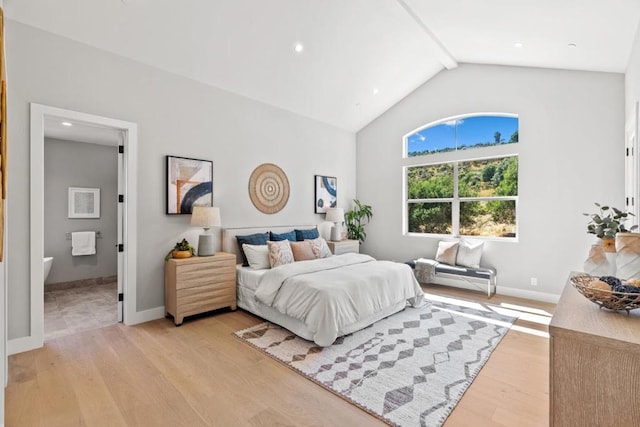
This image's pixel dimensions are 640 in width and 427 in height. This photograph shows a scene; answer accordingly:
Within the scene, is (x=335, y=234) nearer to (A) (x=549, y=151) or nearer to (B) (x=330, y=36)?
(B) (x=330, y=36)

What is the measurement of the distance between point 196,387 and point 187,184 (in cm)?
248

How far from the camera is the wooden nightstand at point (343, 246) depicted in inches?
219

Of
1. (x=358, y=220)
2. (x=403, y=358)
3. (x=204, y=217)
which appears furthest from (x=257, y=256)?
(x=358, y=220)

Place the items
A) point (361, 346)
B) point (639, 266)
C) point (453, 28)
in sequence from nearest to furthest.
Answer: point (639, 266) → point (361, 346) → point (453, 28)

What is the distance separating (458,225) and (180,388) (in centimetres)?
476

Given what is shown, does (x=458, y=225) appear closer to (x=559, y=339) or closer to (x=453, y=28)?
(x=453, y=28)

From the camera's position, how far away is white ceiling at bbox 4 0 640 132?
2.92 metres

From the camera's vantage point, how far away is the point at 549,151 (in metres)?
4.40

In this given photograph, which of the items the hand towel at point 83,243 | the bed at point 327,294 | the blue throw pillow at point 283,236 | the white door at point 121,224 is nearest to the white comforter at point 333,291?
the bed at point 327,294

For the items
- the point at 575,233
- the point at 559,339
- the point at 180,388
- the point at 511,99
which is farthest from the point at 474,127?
the point at 180,388

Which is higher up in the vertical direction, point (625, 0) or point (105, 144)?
point (625, 0)

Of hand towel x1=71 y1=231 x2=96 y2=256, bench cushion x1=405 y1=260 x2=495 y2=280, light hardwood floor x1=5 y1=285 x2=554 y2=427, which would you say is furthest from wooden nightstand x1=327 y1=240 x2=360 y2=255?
hand towel x1=71 y1=231 x2=96 y2=256

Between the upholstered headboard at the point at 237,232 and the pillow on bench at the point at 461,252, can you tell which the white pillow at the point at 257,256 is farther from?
the pillow on bench at the point at 461,252

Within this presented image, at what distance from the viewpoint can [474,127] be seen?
5.18m
